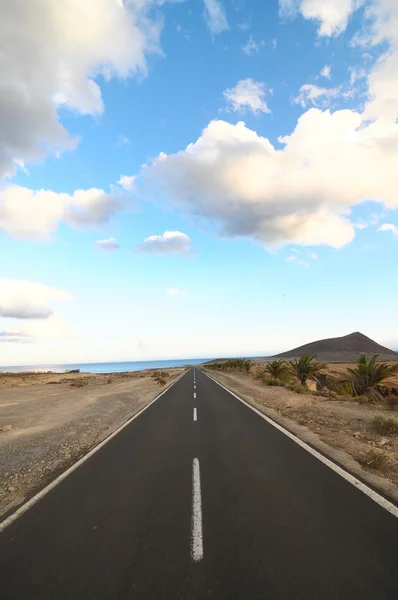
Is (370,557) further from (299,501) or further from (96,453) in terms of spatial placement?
(96,453)

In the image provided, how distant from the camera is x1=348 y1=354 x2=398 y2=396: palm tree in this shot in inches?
722

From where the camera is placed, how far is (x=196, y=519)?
471 cm

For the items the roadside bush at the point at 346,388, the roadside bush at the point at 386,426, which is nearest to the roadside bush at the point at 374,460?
the roadside bush at the point at 386,426

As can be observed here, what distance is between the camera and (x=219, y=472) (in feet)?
22.3

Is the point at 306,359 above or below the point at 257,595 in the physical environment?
above

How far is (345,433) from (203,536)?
283 inches

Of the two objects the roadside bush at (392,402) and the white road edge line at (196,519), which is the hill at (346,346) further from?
the white road edge line at (196,519)

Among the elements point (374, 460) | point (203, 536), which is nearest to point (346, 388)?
point (374, 460)

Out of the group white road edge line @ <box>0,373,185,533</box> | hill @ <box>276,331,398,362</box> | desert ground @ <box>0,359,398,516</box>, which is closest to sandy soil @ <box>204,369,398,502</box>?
desert ground @ <box>0,359,398,516</box>

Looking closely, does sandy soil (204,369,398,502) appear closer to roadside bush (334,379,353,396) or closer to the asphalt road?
the asphalt road

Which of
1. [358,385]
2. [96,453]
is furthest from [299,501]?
[358,385]

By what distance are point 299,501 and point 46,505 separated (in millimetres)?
4139

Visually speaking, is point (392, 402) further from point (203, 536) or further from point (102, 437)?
point (203, 536)

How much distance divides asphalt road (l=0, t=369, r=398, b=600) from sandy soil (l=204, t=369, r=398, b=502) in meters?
0.71
